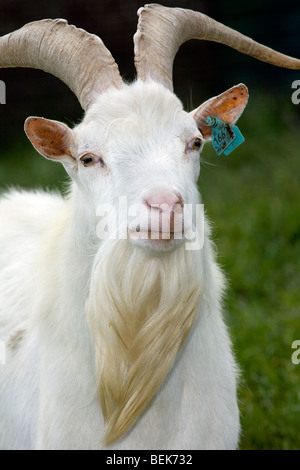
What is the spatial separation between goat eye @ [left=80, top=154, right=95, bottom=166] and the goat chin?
391mm

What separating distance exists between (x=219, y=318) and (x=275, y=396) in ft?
5.50

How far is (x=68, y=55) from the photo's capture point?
3.69 meters

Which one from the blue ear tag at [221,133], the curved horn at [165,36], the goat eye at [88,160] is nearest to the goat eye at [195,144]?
the blue ear tag at [221,133]

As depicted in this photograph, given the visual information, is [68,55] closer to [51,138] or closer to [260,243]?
[51,138]

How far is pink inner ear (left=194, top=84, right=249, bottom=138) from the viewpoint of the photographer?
146 inches

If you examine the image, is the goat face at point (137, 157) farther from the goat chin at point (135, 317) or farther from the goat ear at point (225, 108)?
the goat chin at point (135, 317)

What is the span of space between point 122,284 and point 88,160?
599mm

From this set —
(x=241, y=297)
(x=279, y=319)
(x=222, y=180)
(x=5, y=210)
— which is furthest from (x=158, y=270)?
(x=222, y=180)

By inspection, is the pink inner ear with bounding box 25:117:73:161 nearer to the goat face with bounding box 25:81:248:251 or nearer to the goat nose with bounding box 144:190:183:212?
the goat face with bounding box 25:81:248:251

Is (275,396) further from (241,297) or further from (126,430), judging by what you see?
(126,430)

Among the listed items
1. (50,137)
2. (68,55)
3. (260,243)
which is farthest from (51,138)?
(260,243)

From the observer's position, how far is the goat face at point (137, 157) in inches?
121

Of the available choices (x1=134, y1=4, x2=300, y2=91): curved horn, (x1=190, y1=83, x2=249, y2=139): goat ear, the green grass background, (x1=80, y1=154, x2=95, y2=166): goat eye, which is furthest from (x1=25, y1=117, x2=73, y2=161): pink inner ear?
the green grass background

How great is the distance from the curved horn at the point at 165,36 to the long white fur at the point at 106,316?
14 centimetres
